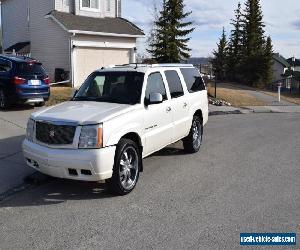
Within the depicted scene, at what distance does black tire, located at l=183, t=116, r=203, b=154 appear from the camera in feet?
28.8

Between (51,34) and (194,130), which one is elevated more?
(51,34)

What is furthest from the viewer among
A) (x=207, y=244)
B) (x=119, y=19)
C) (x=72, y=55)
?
(x=119, y=19)

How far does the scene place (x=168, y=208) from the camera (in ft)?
18.4

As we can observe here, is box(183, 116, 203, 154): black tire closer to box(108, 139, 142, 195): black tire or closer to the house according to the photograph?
box(108, 139, 142, 195): black tire

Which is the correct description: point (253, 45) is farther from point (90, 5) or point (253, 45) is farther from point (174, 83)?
point (174, 83)

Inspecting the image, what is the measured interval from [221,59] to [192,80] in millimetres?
45227

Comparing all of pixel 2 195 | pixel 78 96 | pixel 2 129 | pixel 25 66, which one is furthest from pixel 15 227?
pixel 25 66

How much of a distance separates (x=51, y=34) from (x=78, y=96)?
16518 millimetres

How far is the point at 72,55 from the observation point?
21578 millimetres

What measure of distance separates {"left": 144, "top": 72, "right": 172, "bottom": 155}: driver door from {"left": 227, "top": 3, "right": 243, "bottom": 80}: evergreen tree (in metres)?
41.7

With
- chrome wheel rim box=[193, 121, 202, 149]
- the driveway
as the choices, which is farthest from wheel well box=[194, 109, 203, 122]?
the driveway

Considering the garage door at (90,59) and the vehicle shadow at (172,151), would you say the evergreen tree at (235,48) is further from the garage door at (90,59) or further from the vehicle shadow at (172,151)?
the vehicle shadow at (172,151)

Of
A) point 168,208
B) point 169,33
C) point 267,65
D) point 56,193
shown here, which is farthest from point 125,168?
point 267,65

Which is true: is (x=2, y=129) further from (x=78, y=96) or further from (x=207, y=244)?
(x=207, y=244)
